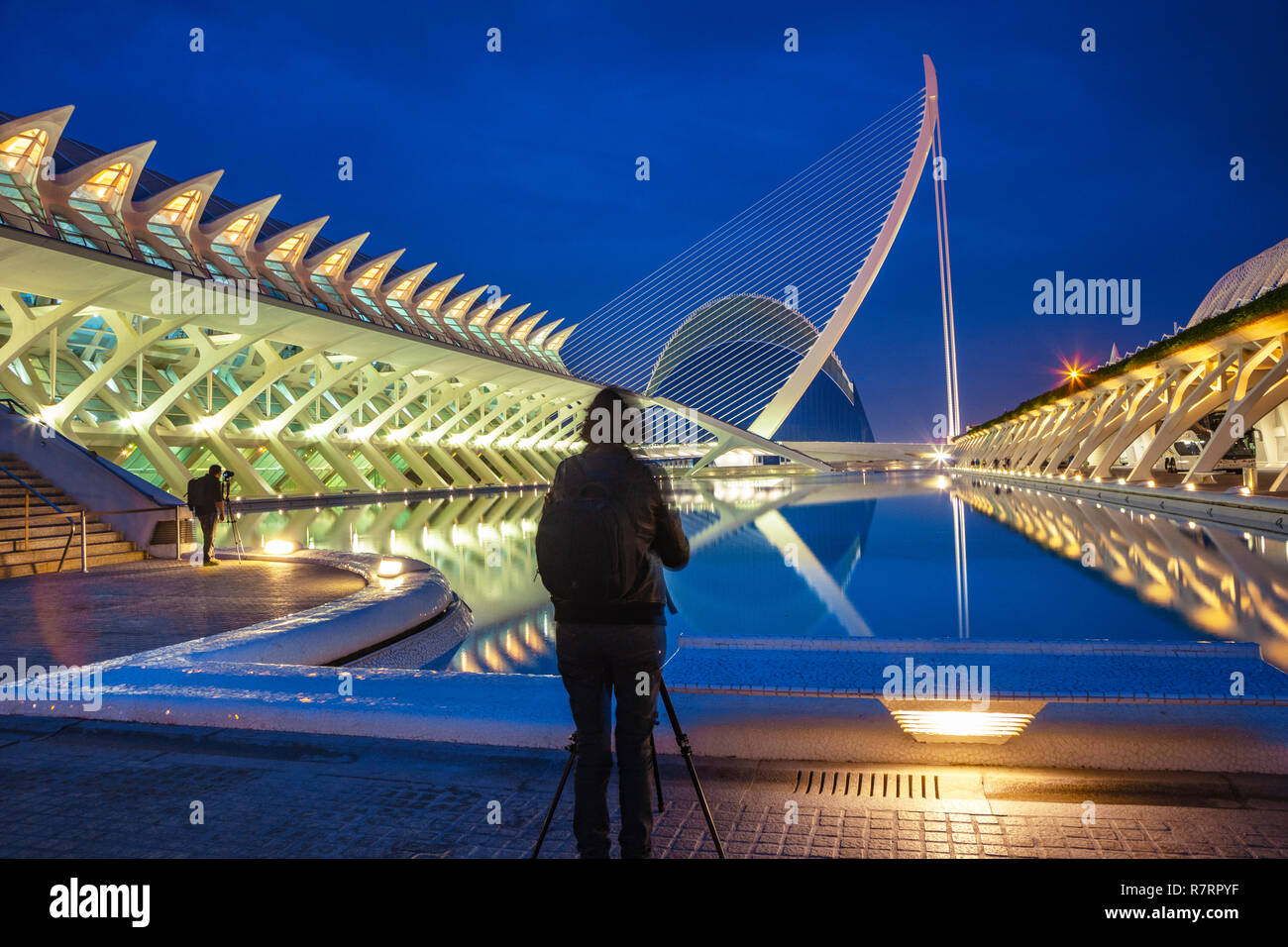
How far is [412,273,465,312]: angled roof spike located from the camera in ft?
125

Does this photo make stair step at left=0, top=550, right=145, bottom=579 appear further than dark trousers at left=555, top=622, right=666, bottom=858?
Yes

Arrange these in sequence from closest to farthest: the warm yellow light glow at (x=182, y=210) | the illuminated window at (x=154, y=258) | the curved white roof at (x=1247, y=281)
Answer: the illuminated window at (x=154, y=258), the warm yellow light glow at (x=182, y=210), the curved white roof at (x=1247, y=281)

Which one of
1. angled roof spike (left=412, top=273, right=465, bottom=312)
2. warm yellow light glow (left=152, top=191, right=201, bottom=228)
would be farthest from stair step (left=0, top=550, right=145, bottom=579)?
angled roof spike (left=412, top=273, right=465, bottom=312)

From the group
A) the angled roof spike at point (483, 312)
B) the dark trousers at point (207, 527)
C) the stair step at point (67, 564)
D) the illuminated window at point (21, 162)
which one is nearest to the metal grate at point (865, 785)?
the dark trousers at point (207, 527)

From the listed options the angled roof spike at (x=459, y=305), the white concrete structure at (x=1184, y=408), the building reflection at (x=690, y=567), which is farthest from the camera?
the angled roof spike at (x=459, y=305)

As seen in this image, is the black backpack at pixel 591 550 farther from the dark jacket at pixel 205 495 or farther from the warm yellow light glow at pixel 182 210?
the warm yellow light glow at pixel 182 210

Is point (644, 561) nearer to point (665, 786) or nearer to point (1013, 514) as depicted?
point (665, 786)

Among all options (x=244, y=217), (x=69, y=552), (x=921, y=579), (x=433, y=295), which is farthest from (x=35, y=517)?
(x=433, y=295)

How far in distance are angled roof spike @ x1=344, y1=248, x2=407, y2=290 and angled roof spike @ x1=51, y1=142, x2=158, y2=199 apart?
10.9 m

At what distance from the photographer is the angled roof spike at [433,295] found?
38.2m

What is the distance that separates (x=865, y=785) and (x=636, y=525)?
1.06m

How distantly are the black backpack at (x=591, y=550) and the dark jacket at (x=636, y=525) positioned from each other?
0.02 metres

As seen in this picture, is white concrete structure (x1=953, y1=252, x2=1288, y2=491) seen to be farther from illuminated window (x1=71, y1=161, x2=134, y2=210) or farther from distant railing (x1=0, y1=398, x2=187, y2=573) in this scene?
illuminated window (x1=71, y1=161, x2=134, y2=210)
